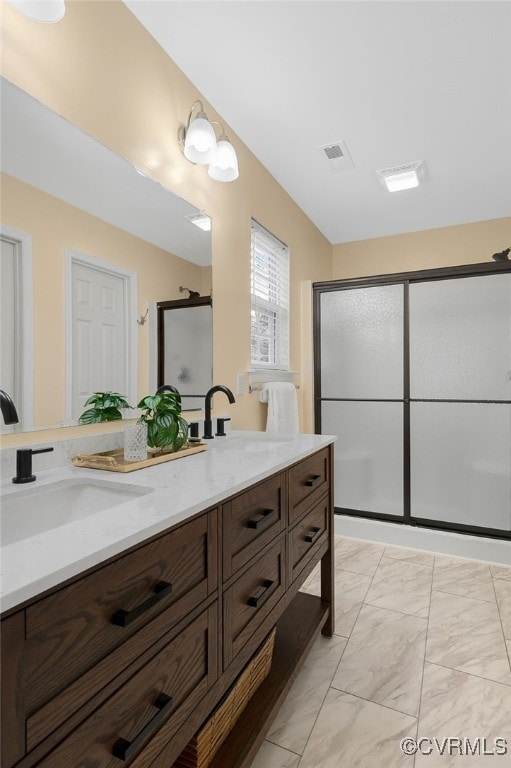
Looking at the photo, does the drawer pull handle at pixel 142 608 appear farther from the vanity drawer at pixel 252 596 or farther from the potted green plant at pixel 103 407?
the potted green plant at pixel 103 407

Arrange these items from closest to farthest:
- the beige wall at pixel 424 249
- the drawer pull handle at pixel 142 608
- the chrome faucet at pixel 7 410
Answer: the drawer pull handle at pixel 142 608
the chrome faucet at pixel 7 410
the beige wall at pixel 424 249

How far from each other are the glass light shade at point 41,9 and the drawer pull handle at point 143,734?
1604 millimetres

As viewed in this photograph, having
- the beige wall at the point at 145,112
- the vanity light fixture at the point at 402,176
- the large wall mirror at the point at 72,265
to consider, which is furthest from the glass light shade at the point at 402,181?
the large wall mirror at the point at 72,265

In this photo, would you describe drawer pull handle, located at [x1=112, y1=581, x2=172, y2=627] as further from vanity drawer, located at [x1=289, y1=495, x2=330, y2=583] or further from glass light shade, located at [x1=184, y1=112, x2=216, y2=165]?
glass light shade, located at [x1=184, y1=112, x2=216, y2=165]

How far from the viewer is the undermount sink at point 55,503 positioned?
3.01 ft

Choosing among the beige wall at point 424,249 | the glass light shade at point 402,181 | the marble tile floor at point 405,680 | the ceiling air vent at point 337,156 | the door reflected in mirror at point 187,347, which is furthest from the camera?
the beige wall at point 424,249

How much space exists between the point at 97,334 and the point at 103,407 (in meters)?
0.24

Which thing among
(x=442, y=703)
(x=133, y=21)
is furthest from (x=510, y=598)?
(x=133, y=21)

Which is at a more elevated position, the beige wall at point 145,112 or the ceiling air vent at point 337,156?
the ceiling air vent at point 337,156

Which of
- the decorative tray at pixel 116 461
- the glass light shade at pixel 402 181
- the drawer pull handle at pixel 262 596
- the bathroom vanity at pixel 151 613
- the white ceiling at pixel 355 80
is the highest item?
the white ceiling at pixel 355 80

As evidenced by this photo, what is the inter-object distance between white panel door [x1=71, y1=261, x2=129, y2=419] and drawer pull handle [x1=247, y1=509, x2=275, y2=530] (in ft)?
2.10

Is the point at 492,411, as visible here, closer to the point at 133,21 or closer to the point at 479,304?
the point at 479,304

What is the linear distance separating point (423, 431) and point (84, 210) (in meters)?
2.40

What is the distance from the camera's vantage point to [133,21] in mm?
1534
